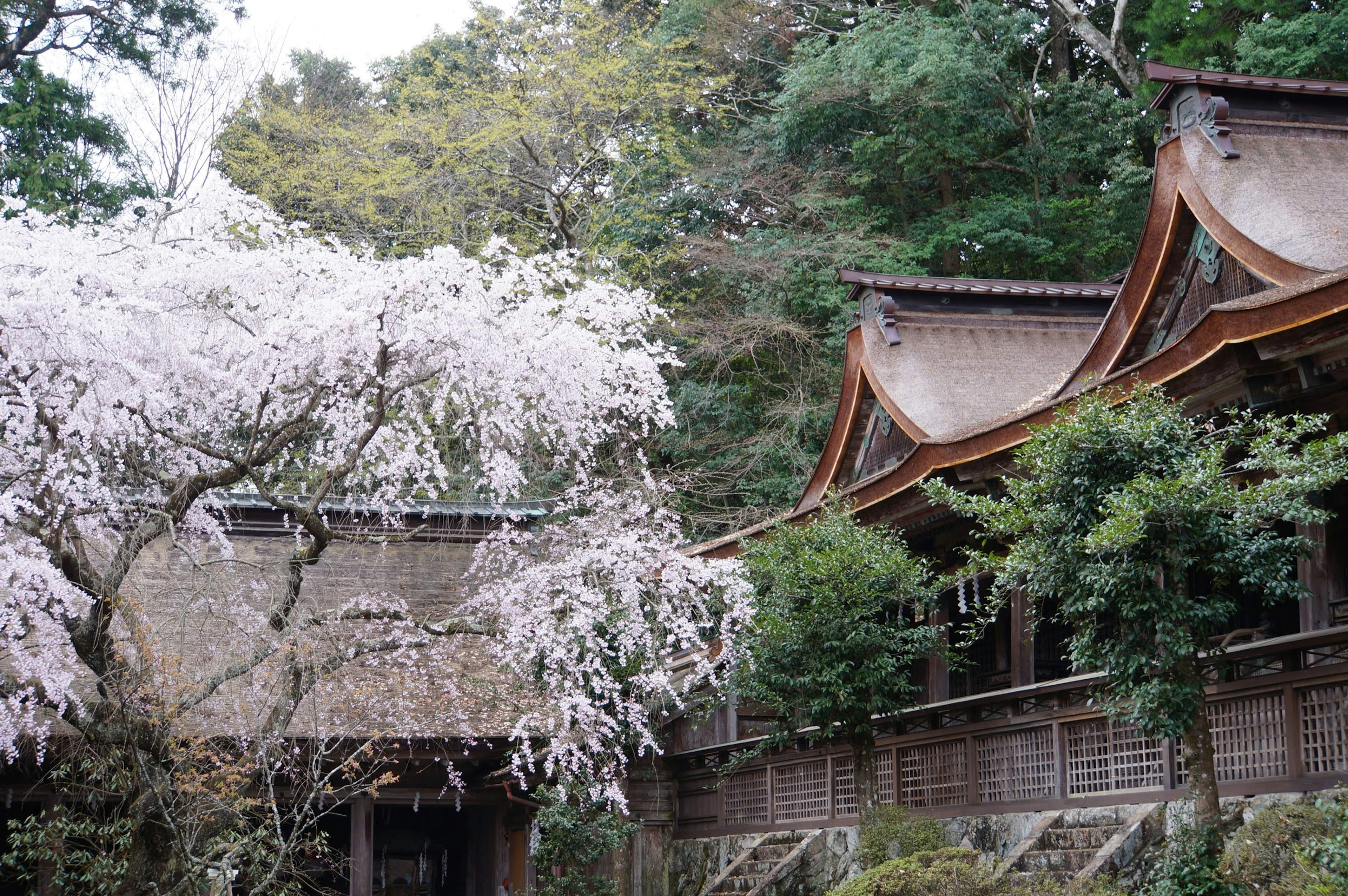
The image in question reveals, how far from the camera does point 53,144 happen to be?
25.5 m

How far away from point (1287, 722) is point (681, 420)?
1534 cm

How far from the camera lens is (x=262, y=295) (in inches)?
456

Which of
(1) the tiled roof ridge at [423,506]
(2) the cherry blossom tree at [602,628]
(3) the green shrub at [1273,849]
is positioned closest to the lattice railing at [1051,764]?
(3) the green shrub at [1273,849]

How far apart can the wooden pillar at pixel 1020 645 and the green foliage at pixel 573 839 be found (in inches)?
195

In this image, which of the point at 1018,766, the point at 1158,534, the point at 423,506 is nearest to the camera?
the point at 1158,534

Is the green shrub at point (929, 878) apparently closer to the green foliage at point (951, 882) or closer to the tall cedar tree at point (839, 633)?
the green foliage at point (951, 882)

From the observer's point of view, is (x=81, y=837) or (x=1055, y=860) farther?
(x=81, y=837)

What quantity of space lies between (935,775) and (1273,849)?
5062 millimetres

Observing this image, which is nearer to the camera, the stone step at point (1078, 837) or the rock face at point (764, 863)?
the stone step at point (1078, 837)

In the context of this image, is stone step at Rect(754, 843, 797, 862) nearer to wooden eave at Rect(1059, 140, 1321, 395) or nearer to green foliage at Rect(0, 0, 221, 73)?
wooden eave at Rect(1059, 140, 1321, 395)

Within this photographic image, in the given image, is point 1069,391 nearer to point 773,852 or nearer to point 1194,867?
point 1194,867

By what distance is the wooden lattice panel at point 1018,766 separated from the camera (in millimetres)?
10711

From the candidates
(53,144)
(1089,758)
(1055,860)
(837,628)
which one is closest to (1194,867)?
(1055,860)

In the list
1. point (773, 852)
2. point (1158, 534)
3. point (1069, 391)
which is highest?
point (1069, 391)
